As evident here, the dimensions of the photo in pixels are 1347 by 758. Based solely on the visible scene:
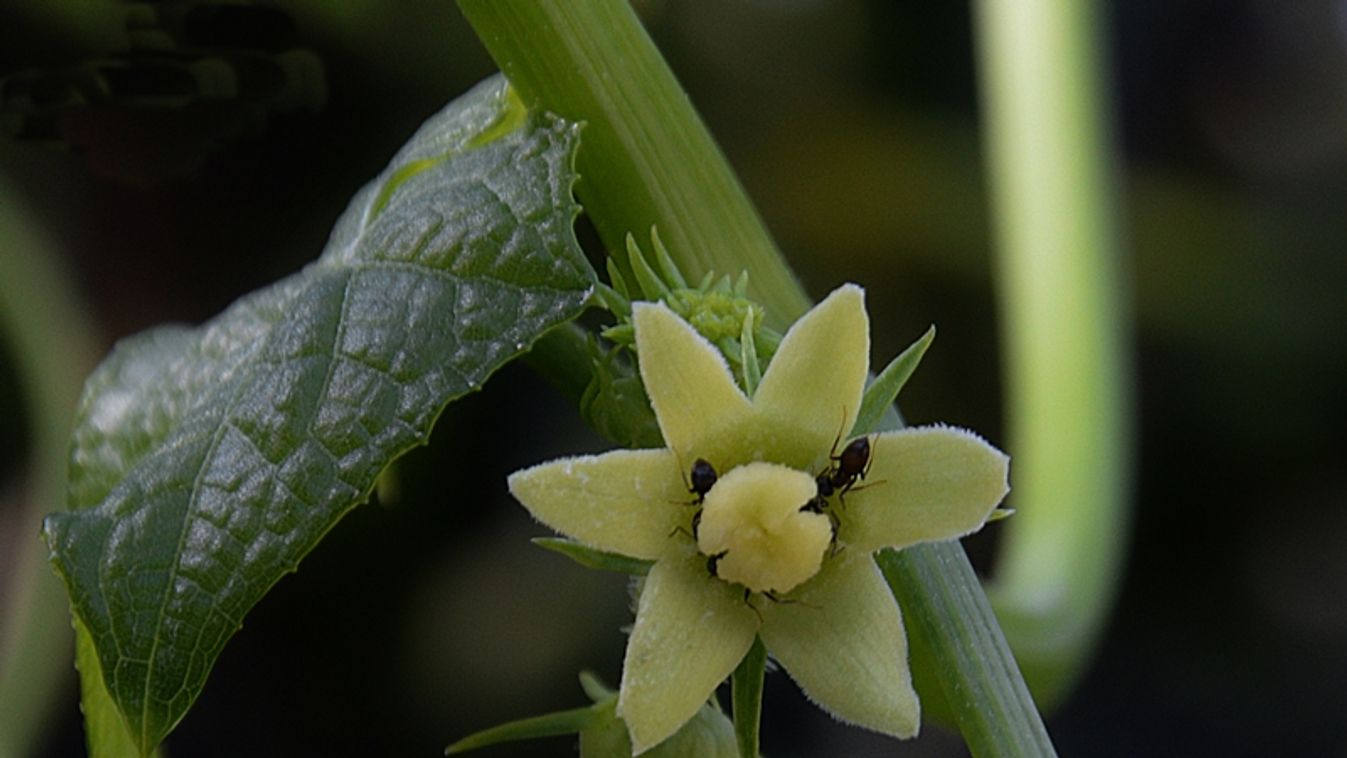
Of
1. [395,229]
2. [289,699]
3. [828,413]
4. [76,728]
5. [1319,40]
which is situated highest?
[395,229]

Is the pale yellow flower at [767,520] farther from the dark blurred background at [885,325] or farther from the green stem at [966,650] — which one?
the dark blurred background at [885,325]

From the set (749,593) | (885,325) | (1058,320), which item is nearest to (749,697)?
(749,593)

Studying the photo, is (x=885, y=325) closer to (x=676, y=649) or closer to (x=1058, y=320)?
(x=1058, y=320)

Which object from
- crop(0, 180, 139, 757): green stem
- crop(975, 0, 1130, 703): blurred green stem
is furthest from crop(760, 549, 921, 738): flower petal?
crop(0, 180, 139, 757): green stem

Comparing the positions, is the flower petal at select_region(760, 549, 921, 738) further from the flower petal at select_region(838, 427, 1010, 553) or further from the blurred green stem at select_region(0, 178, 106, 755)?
the blurred green stem at select_region(0, 178, 106, 755)

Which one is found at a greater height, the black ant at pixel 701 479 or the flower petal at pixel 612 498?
the flower petal at pixel 612 498

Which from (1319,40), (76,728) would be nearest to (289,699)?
(76,728)

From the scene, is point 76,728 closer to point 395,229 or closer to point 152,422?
point 152,422

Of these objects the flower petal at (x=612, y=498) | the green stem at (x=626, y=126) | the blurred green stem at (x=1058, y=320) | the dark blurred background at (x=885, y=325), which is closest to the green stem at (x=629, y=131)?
the green stem at (x=626, y=126)

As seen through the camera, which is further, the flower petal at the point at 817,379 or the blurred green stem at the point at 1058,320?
the blurred green stem at the point at 1058,320
